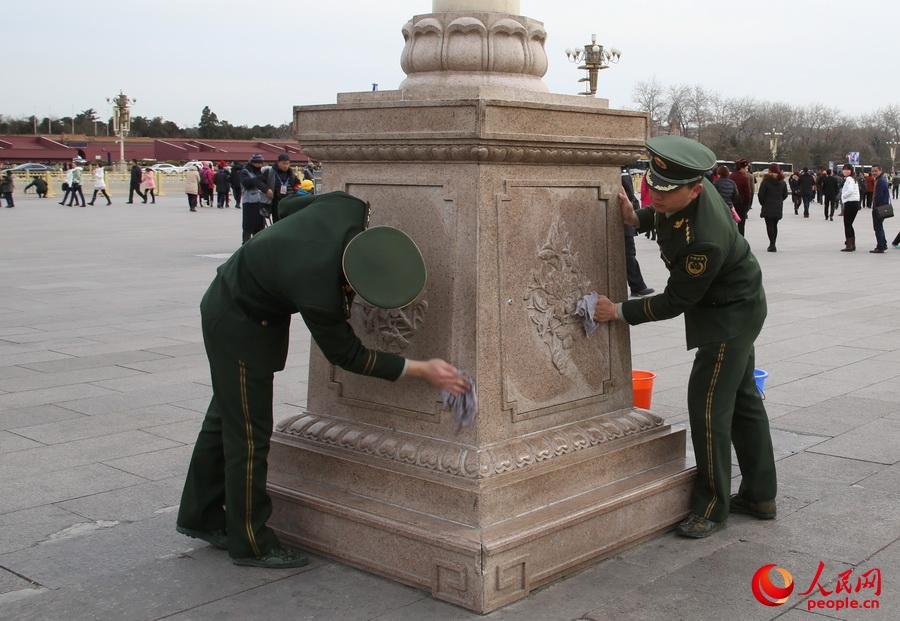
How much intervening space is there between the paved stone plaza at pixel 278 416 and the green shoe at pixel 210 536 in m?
0.05

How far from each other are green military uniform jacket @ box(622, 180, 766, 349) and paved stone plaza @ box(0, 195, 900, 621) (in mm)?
867

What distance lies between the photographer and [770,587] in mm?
3635

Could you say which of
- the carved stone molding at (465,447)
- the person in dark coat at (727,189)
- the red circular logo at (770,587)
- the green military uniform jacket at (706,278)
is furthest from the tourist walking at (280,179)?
the red circular logo at (770,587)

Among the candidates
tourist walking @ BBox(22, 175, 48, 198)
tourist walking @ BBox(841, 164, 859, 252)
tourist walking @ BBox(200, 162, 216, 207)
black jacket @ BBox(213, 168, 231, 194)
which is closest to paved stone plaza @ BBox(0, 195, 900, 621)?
tourist walking @ BBox(841, 164, 859, 252)

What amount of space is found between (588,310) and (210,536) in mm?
1692

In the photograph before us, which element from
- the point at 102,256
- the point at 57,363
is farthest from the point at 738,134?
the point at 57,363

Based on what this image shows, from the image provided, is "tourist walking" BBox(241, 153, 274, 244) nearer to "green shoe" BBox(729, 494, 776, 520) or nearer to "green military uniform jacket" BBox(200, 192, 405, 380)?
"green shoe" BBox(729, 494, 776, 520)

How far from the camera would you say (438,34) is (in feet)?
12.9

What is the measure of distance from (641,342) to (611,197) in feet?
16.3

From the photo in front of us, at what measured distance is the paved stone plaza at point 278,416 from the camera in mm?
3535

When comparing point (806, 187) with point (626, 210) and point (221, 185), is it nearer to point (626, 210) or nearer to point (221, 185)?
point (221, 185)

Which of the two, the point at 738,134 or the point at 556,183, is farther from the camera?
the point at 738,134

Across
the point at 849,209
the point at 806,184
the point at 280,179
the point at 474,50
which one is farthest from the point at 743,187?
the point at 806,184

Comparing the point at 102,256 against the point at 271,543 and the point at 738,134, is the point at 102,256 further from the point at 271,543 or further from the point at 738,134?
the point at 738,134
